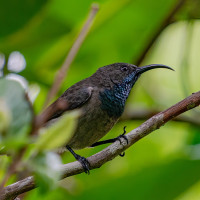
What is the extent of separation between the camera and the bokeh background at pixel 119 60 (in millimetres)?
2438

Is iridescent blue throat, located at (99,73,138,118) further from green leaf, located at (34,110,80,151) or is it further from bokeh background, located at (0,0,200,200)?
green leaf, located at (34,110,80,151)

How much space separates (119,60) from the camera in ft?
10.9

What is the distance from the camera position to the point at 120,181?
8.16ft

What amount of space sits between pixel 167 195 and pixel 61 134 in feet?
5.59

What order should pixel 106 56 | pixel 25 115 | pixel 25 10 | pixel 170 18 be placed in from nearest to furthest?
pixel 25 115 → pixel 25 10 → pixel 170 18 → pixel 106 56

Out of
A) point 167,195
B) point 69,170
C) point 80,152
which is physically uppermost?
point 69,170

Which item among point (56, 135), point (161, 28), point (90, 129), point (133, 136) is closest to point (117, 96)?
point (90, 129)

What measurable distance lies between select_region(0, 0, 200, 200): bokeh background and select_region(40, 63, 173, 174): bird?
0.39 ft

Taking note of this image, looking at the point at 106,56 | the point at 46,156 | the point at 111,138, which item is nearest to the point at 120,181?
the point at 111,138

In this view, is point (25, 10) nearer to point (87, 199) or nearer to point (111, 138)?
point (87, 199)

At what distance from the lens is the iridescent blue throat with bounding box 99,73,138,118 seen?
3.63 meters

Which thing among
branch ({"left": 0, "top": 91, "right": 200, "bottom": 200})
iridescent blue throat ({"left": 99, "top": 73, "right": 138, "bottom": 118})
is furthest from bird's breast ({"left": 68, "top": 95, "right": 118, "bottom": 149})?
branch ({"left": 0, "top": 91, "right": 200, "bottom": 200})

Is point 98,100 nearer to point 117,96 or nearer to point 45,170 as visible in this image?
point 117,96

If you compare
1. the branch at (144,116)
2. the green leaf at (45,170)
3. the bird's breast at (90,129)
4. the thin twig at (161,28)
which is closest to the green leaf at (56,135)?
the green leaf at (45,170)
